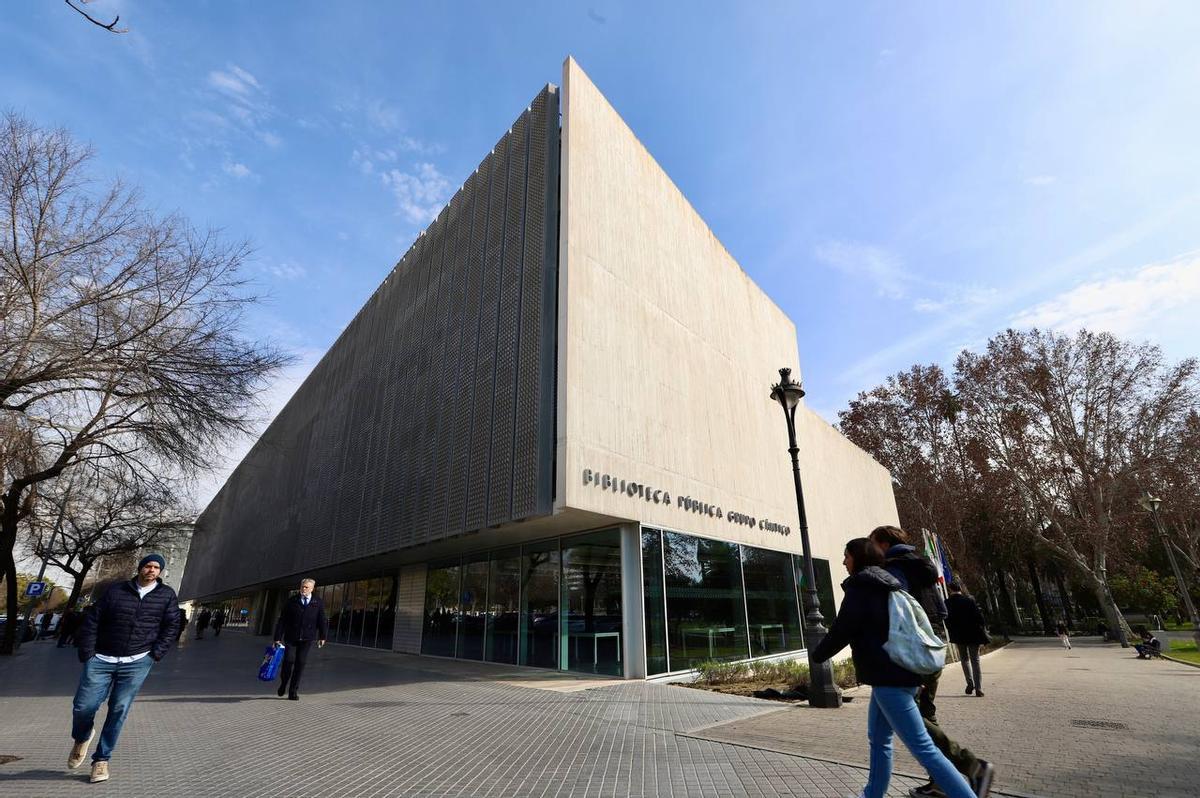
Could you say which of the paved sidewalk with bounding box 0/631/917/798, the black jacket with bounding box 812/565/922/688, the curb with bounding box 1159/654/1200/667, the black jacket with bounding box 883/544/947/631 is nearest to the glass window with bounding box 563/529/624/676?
the paved sidewalk with bounding box 0/631/917/798

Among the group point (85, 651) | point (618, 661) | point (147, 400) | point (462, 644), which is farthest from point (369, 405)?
point (85, 651)

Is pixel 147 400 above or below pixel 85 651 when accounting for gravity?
above

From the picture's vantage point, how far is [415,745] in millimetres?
5977

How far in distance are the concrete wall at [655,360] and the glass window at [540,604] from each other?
2972 millimetres

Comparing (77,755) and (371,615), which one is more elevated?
(371,615)

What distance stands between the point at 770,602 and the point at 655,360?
8.27 m

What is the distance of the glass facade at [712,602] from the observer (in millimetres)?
12039

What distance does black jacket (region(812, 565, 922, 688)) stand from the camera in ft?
10.8

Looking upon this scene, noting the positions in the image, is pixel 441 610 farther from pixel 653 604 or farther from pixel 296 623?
pixel 296 623

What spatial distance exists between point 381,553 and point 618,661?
31.9 feet

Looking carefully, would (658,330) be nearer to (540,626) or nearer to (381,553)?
(540,626)

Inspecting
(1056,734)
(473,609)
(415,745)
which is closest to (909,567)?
(1056,734)

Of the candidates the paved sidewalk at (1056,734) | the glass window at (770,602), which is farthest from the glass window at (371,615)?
the paved sidewalk at (1056,734)

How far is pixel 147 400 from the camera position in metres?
9.40
